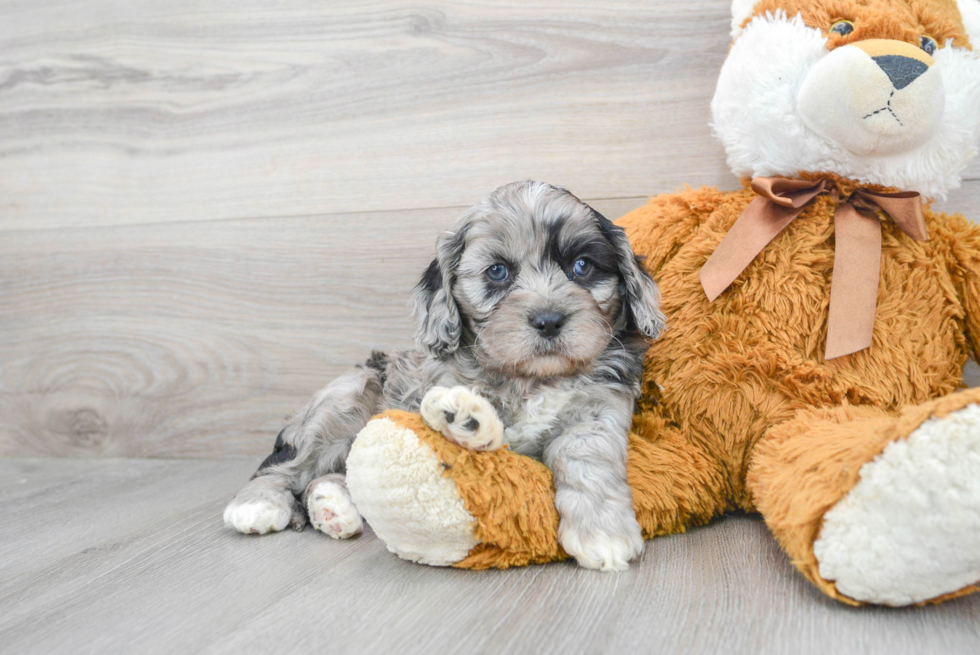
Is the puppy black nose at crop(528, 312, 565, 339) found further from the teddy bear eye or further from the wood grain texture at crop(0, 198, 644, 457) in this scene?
the wood grain texture at crop(0, 198, 644, 457)

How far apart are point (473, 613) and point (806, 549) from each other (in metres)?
0.57

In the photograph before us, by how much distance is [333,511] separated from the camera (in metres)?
1.77

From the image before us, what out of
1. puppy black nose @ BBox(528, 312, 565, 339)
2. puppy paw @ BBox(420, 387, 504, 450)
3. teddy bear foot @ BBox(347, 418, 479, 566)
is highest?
puppy black nose @ BBox(528, 312, 565, 339)

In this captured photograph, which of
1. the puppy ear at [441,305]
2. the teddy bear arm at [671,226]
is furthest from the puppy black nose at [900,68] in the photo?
the puppy ear at [441,305]

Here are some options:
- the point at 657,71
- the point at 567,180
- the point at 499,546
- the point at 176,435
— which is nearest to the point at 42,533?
the point at 176,435

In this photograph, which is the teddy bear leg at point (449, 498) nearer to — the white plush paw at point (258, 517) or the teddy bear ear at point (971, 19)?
the white plush paw at point (258, 517)

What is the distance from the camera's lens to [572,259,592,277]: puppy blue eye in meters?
1.67

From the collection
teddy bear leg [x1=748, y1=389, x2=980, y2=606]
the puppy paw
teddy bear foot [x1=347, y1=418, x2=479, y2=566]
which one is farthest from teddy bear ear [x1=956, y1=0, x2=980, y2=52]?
teddy bear foot [x1=347, y1=418, x2=479, y2=566]

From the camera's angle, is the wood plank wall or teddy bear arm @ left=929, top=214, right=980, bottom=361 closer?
teddy bear arm @ left=929, top=214, right=980, bottom=361

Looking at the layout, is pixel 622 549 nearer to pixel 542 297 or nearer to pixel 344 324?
pixel 542 297

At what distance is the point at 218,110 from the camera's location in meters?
2.62

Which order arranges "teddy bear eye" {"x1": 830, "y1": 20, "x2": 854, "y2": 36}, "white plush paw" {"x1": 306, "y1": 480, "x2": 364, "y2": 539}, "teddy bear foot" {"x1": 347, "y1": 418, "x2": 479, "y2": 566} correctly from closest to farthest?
"teddy bear foot" {"x1": 347, "y1": 418, "x2": 479, "y2": 566} → "teddy bear eye" {"x1": 830, "y1": 20, "x2": 854, "y2": 36} → "white plush paw" {"x1": 306, "y1": 480, "x2": 364, "y2": 539}

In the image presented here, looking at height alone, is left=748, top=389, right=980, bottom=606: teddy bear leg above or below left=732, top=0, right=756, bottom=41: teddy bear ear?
below

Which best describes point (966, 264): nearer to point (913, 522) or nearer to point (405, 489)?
point (913, 522)
